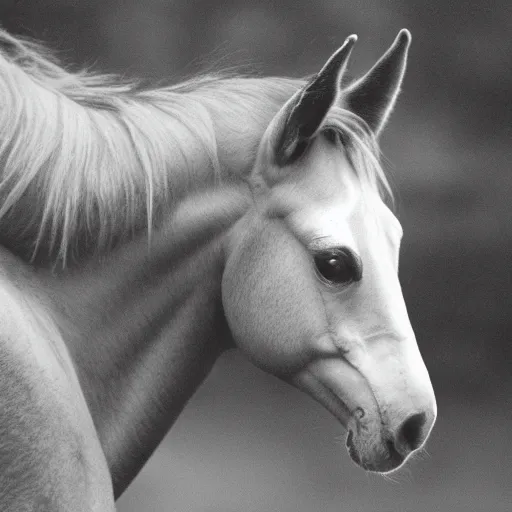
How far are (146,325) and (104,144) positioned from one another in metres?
0.22

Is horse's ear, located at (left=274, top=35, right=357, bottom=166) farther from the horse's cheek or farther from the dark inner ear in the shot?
the horse's cheek

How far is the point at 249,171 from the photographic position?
44.5 inches

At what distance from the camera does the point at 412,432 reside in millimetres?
1021

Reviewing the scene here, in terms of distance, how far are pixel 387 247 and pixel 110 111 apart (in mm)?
368

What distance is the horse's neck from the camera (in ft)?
3.42

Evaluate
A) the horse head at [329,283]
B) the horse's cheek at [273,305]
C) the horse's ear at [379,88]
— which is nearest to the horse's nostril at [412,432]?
the horse head at [329,283]

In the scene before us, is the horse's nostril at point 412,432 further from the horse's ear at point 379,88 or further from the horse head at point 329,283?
the horse's ear at point 379,88

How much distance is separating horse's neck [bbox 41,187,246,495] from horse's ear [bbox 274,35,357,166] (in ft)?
0.28

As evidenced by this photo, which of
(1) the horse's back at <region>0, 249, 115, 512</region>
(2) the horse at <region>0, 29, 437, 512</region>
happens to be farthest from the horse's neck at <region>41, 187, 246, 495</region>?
(1) the horse's back at <region>0, 249, 115, 512</region>

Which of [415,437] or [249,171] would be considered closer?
[415,437]

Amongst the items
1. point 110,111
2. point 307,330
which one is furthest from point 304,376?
point 110,111

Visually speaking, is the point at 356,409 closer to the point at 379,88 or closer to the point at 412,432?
the point at 412,432

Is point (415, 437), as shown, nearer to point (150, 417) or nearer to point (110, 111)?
point (150, 417)

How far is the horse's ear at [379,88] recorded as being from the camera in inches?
45.8
